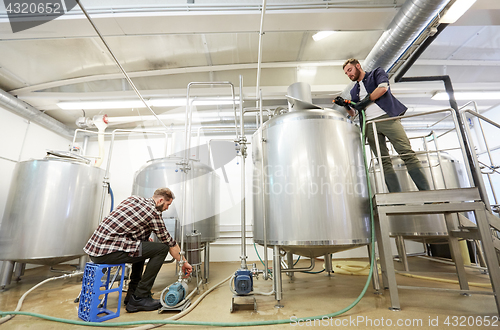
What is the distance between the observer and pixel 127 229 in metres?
2.32

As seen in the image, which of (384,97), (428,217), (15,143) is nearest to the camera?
(384,97)

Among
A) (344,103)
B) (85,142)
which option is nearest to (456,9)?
(344,103)

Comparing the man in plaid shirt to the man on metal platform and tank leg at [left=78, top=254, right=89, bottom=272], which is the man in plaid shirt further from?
the man on metal platform

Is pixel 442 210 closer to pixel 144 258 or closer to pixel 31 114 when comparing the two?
pixel 144 258

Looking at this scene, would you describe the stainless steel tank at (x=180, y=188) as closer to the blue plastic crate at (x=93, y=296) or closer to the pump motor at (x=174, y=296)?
the pump motor at (x=174, y=296)

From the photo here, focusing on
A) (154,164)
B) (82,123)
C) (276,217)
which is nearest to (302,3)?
(276,217)

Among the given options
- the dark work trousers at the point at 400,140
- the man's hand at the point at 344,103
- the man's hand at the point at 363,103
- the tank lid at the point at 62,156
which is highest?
the man's hand at the point at 344,103

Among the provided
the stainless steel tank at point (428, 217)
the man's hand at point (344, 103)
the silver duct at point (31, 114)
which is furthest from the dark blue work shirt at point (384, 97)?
the silver duct at point (31, 114)

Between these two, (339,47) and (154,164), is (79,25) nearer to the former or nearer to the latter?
(154,164)

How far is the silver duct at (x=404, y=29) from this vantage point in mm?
2705

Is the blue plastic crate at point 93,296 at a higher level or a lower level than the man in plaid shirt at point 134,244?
lower

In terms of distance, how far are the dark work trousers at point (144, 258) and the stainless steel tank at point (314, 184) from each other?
3.64 feet

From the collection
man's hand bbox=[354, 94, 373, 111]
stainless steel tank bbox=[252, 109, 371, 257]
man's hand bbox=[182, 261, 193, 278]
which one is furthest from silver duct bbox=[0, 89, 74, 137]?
man's hand bbox=[354, 94, 373, 111]

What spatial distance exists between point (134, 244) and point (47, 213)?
78.6 inches
